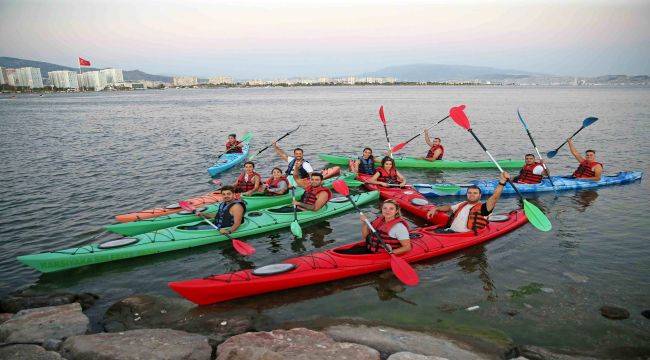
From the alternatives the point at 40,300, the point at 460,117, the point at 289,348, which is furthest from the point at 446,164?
the point at 40,300

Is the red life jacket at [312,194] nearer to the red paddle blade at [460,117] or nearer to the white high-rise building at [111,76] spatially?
the red paddle blade at [460,117]

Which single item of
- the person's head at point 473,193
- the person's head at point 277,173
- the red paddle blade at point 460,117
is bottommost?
the person's head at point 277,173

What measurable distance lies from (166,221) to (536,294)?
7.49m

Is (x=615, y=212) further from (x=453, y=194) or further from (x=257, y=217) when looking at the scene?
(x=257, y=217)

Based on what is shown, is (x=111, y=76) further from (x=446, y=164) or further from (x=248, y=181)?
(x=248, y=181)

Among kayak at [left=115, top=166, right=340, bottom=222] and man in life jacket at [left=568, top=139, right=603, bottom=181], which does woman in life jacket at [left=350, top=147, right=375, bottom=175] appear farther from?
man in life jacket at [left=568, top=139, right=603, bottom=181]

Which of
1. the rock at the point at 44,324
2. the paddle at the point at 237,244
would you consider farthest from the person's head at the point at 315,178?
the rock at the point at 44,324

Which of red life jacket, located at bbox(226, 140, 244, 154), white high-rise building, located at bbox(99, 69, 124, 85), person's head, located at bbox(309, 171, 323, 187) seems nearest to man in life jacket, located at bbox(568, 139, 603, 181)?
person's head, located at bbox(309, 171, 323, 187)

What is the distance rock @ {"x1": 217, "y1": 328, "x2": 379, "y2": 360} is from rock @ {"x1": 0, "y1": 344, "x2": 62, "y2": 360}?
73.1 inches

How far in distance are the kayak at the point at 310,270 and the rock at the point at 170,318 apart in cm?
27

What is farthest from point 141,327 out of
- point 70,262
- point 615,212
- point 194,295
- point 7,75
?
point 7,75

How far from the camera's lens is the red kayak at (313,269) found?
5.79m

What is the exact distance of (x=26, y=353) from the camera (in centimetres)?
437

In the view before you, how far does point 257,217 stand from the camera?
347 inches
